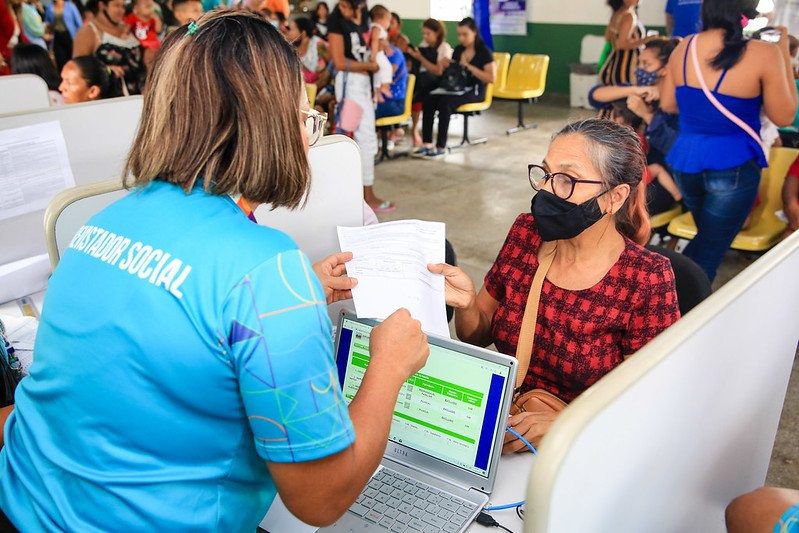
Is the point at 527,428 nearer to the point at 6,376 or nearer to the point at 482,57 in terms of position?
the point at 6,376

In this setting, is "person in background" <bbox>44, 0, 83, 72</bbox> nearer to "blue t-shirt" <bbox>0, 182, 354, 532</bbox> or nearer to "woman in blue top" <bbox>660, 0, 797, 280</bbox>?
"woman in blue top" <bbox>660, 0, 797, 280</bbox>

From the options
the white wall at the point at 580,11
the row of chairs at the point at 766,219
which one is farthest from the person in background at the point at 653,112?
the white wall at the point at 580,11

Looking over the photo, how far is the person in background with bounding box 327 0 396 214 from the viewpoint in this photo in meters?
4.62

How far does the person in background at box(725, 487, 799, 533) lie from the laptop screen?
44 cm

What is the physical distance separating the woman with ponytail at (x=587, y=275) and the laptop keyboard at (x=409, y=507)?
456 mm

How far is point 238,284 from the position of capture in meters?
0.77

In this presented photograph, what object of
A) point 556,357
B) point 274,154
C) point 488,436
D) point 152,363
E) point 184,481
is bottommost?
point 556,357

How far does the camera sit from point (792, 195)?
3.01 meters

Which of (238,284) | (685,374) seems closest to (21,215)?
(238,284)

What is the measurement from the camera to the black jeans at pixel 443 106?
21.8ft

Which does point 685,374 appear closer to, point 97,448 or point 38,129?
point 97,448

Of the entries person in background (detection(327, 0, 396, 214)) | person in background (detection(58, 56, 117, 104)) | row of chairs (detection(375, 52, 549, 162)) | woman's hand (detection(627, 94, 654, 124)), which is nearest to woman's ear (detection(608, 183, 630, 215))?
woman's hand (detection(627, 94, 654, 124))

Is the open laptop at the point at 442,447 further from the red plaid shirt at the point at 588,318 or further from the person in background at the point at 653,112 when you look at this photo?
the person in background at the point at 653,112

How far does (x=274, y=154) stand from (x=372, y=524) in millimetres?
649
